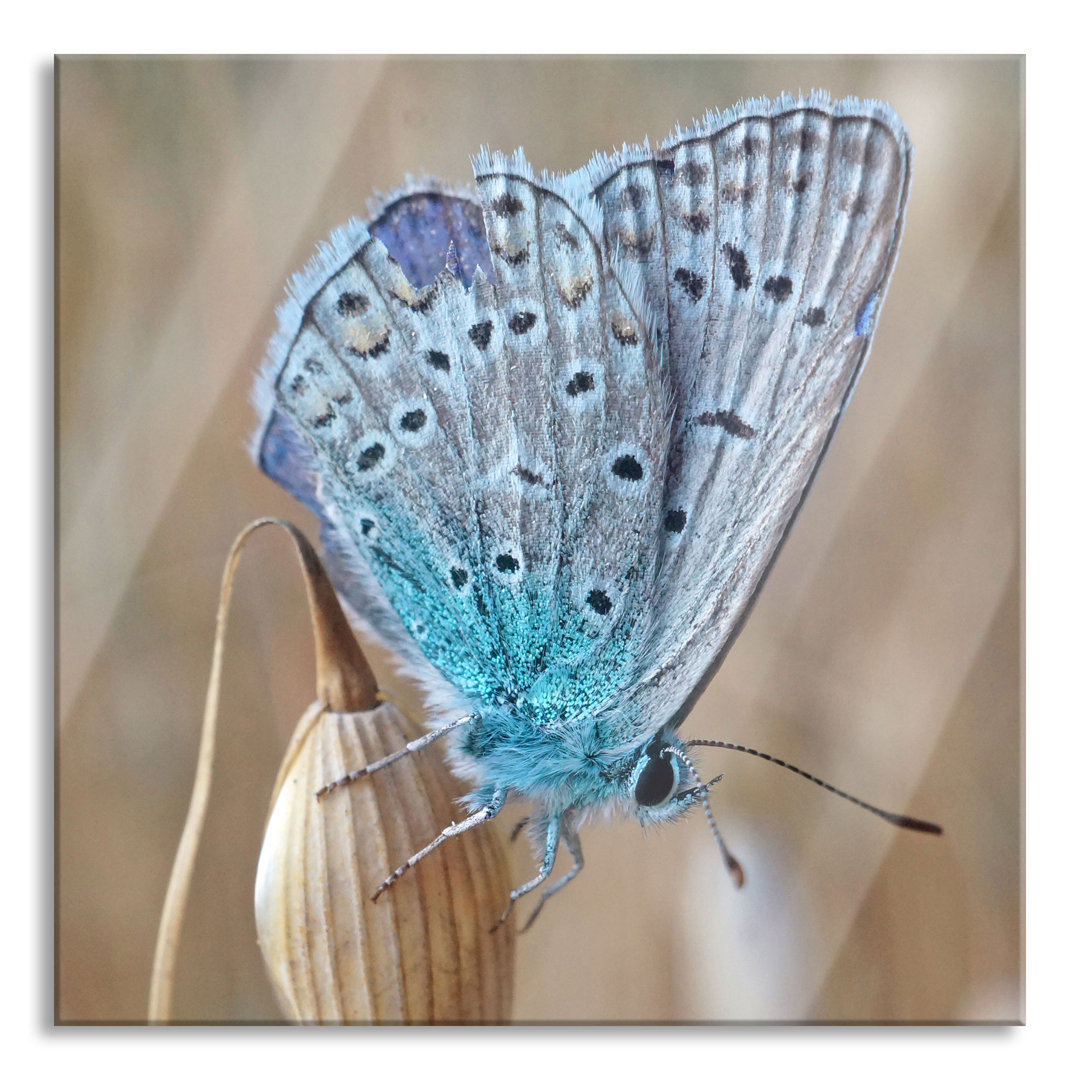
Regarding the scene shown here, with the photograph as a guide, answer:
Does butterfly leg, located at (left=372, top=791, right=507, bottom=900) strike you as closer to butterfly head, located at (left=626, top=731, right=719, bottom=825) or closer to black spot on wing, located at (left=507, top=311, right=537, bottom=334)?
butterfly head, located at (left=626, top=731, right=719, bottom=825)

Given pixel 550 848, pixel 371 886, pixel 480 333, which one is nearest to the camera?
pixel 371 886

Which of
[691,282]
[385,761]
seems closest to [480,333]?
[691,282]

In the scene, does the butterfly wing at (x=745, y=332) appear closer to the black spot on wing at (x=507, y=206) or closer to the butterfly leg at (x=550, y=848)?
the black spot on wing at (x=507, y=206)

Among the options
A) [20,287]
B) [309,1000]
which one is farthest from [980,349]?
[20,287]

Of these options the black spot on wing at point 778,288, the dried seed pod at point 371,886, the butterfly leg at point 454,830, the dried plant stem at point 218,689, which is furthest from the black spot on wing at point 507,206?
the butterfly leg at point 454,830

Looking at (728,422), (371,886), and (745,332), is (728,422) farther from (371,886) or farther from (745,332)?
(371,886)

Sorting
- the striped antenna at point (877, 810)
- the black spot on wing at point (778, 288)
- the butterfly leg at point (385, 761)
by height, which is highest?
the black spot on wing at point (778, 288)

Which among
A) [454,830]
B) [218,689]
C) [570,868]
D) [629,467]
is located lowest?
[570,868]

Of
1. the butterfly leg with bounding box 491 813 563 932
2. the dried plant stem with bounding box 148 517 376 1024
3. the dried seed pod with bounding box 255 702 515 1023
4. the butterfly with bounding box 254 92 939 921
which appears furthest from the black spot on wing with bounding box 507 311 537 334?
the butterfly leg with bounding box 491 813 563 932
